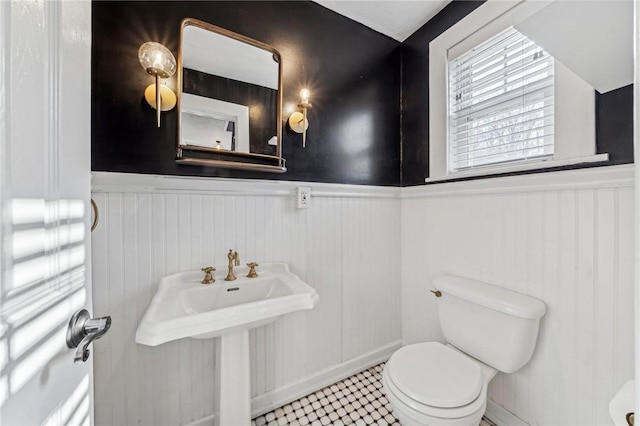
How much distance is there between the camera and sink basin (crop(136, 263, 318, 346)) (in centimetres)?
83

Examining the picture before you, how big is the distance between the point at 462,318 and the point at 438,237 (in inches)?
19.8

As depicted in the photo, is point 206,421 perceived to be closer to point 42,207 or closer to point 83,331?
point 83,331

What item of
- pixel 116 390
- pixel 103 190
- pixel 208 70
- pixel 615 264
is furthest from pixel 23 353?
pixel 615 264

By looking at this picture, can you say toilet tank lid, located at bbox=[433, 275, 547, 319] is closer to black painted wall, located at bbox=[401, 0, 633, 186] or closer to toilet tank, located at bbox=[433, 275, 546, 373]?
toilet tank, located at bbox=[433, 275, 546, 373]

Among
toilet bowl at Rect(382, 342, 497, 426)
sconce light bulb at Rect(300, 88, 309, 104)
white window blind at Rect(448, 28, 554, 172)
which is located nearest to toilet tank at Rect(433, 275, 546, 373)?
toilet bowl at Rect(382, 342, 497, 426)

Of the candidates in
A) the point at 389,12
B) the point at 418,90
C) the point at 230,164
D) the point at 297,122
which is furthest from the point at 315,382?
the point at 389,12

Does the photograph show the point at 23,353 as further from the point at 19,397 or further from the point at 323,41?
the point at 323,41

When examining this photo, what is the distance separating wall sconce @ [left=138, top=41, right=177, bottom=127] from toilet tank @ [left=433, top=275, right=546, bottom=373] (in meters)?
1.64

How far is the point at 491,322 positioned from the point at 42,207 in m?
1.54

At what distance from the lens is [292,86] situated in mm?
1516

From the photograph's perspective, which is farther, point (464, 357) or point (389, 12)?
point (389, 12)

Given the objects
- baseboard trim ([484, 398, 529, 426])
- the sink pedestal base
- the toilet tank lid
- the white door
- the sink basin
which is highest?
the white door

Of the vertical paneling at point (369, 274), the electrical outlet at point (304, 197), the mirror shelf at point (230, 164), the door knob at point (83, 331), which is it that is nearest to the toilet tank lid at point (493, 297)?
the vertical paneling at point (369, 274)

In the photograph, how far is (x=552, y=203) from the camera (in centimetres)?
117
